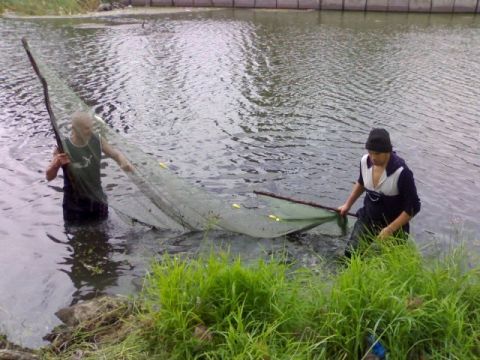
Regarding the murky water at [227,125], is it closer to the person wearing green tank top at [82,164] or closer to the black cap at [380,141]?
the person wearing green tank top at [82,164]

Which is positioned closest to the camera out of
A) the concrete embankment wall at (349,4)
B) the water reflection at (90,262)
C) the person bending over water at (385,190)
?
the person bending over water at (385,190)

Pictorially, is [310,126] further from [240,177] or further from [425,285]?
[425,285]

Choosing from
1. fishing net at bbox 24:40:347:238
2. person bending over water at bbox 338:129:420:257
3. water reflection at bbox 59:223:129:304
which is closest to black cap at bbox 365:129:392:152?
person bending over water at bbox 338:129:420:257

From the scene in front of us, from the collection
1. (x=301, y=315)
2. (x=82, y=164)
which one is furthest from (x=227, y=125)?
(x=301, y=315)

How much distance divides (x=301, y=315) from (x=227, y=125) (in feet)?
29.1

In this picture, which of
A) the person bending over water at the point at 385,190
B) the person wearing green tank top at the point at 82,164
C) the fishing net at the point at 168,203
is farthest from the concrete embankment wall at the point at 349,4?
the person bending over water at the point at 385,190

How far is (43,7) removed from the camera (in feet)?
104

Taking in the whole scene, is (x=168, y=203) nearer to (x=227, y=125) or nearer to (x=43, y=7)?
(x=227, y=125)

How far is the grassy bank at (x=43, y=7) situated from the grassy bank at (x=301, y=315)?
103 ft

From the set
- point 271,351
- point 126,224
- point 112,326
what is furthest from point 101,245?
point 271,351

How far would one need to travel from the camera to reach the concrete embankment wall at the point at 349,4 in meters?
35.2

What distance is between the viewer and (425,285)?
4355 millimetres

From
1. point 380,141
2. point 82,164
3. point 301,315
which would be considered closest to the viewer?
point 301,315

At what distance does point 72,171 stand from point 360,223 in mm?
3942
